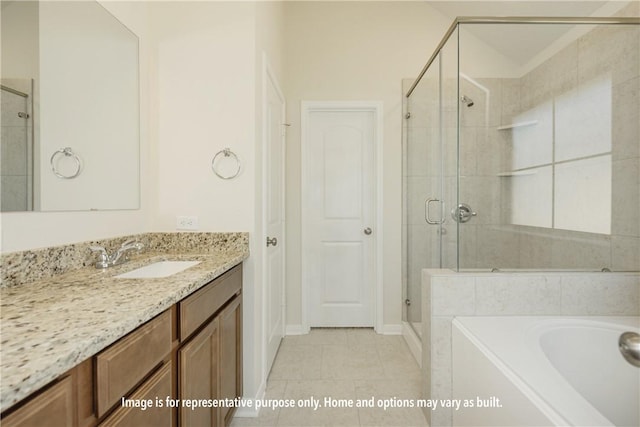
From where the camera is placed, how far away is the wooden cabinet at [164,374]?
0.61m

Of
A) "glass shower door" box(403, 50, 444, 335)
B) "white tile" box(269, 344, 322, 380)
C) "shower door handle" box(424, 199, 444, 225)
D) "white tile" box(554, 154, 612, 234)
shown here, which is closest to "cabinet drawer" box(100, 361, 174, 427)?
"white tile" box(269, 344, 322, 380)

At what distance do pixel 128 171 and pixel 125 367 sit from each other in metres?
1.21

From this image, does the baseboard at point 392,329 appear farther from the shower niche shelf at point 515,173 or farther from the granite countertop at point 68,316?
the granite countertop at point 68,316

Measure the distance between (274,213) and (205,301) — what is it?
1.19 meters

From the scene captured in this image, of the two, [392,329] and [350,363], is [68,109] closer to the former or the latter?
[350,363]

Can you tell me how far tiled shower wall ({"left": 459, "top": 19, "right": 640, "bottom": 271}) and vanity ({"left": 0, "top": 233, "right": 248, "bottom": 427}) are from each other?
137cm

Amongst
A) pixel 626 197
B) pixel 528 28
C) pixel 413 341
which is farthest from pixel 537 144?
pixel 413 341

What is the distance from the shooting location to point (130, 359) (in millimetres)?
806

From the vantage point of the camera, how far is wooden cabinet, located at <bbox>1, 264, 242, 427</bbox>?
610 mm

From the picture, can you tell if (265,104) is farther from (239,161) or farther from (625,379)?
(625,379)

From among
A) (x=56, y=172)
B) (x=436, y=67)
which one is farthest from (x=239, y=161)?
(x=436, y=67)

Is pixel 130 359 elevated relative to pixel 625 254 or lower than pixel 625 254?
lower

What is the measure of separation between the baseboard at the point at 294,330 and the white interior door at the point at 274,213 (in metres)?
0.13

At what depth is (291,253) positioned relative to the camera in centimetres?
293
